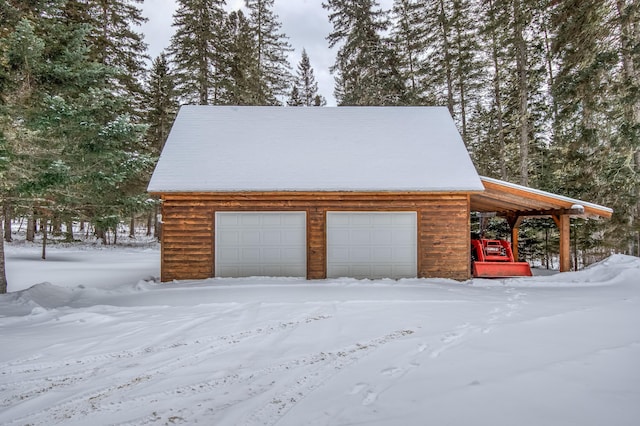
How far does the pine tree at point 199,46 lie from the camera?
18.0 metres

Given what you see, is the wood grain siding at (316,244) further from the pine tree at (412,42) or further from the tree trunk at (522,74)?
the pine tree at (412,42)

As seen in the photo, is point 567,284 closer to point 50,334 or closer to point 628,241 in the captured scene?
point 628,241

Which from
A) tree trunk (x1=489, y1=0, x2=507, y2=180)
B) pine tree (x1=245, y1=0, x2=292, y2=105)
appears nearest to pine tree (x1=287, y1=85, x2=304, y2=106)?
pine tree (x1=245, y1=0, x2=292, y2=105)

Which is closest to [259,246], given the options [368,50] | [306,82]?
[368,50]

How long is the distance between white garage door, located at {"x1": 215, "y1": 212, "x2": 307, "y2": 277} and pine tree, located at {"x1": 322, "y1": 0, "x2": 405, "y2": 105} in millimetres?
10833

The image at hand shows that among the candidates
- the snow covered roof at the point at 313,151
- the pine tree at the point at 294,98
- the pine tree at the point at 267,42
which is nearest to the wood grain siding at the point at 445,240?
the snow covered roof at the point at 313,151

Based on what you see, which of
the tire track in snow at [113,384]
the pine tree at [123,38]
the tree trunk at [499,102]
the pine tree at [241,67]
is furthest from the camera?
the pine tree at [241,67]

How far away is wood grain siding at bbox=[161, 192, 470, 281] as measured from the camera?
9.41 m

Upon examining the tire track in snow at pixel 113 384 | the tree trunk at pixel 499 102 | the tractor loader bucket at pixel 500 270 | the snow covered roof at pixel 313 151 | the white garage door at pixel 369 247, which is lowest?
the tire track in snow at pixel 113 384

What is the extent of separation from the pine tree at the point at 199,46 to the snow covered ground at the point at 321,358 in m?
13.7

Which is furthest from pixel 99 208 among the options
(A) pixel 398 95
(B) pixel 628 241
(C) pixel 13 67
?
(B) pixel 628 241

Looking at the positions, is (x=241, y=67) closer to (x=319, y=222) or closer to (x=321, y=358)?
(x=319, y=222)

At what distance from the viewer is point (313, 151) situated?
1064 centimetres

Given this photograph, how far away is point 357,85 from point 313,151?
923 cm
